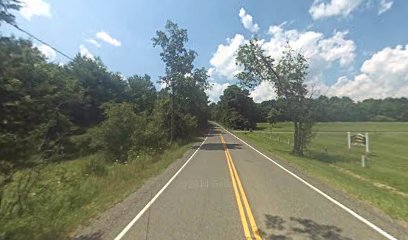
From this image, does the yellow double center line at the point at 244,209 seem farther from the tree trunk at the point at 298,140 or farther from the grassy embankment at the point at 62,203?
the tree trunk at the point at 298,140

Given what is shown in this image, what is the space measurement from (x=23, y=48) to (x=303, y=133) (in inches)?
1275

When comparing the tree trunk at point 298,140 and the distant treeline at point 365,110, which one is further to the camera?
the distant treeline at point 365,110

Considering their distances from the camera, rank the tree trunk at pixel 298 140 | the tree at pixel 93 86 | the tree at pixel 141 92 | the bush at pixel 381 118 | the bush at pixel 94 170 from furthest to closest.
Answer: the bush at pixel 381 118 < the tree at pixel 141 92 < the tree at pixel 93 86 < the tree trunk at pixel 298 140 < the bush at pixel 94 170

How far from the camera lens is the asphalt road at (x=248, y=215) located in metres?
8.69

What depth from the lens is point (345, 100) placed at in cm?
16462

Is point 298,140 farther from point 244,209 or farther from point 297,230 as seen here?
point 297,230

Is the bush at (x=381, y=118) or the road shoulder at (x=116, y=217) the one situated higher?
the bush at (x=381, y=118)

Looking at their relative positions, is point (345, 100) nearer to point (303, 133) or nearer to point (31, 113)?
point (303, 133)

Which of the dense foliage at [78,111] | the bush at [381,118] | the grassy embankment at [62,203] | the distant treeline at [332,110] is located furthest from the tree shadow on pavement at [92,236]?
the bush at [381,118]

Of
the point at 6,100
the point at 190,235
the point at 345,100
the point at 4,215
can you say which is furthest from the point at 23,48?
the point at 345,100

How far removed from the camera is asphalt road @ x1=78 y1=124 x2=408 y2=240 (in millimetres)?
8688

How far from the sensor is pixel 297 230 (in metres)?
8.91

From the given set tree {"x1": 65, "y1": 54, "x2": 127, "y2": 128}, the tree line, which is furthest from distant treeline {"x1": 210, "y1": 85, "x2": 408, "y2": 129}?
tree {"x1": 65, "y1": 54, "x2": 127, "y2": 128}

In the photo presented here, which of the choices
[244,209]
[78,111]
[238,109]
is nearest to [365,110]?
[238,109]
